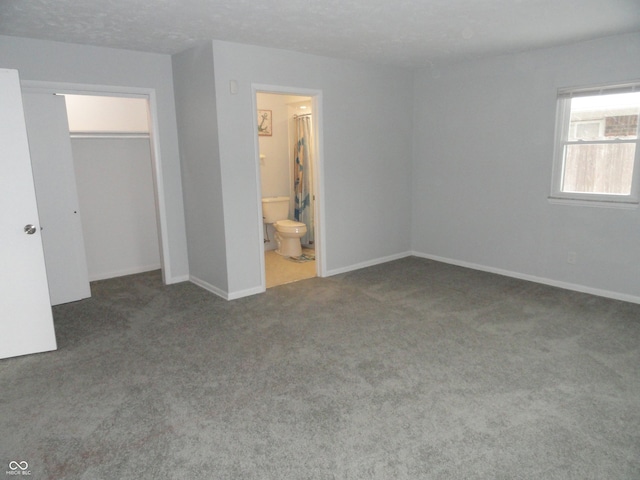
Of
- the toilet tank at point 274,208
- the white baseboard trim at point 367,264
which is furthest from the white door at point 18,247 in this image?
the toilet tank at point 274,208

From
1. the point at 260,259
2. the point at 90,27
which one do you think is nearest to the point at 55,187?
the point at 90,27

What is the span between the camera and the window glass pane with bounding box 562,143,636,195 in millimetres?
3969

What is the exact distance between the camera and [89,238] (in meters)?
4.89

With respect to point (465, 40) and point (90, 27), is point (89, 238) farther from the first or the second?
point (465, 40)

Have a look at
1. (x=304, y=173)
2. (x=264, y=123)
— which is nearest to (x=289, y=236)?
(x=304, y=173)

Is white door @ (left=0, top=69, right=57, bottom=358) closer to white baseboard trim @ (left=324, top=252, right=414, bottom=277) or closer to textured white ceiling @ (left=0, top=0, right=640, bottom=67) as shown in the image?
textured white ceiling @ (left=0, top=0, right=640, bottom=67)

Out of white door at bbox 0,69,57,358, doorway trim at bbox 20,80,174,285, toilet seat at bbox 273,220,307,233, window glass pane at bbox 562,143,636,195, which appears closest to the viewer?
white door at bbox 0,69,57,358

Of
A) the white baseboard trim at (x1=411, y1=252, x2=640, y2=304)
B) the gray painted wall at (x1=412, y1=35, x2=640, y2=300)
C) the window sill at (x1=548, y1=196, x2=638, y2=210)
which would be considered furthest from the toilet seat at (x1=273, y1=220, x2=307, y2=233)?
the window sill at (x1=548, y1=196, x2=638, y2=210)

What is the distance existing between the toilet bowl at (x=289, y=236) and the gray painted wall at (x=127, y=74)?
1437mm

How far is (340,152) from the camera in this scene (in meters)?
4.92

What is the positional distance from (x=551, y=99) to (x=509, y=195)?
1058 millimetres

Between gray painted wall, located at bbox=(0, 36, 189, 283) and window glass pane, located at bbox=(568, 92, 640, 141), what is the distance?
13.5 ft

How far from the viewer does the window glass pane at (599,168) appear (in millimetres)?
3969

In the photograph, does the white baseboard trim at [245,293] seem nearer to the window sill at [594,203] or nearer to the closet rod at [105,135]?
the closet rod at [105,135]
